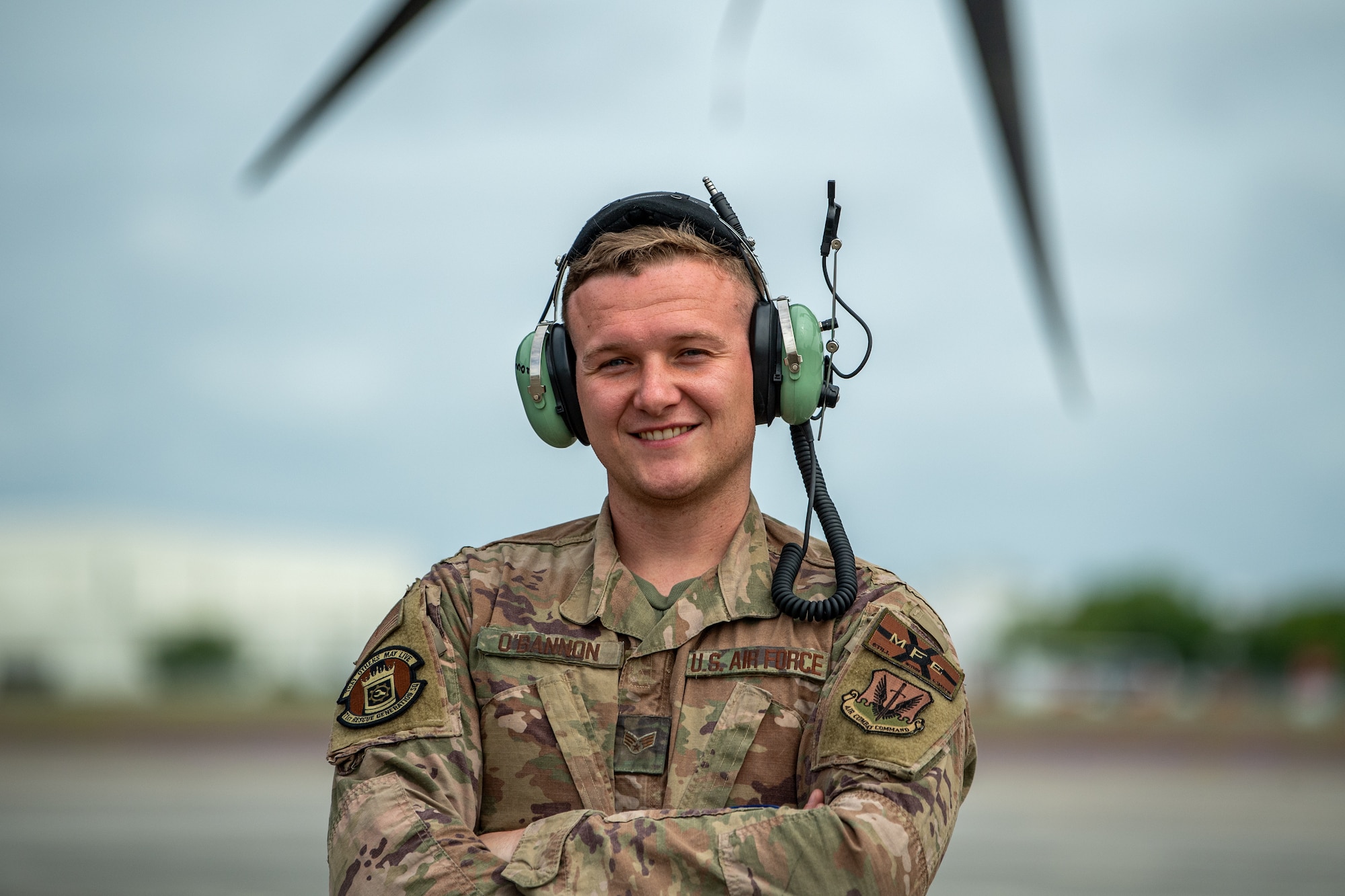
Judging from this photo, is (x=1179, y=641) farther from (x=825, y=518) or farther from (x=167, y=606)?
(x=825, y=518)

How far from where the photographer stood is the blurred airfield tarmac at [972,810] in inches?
523

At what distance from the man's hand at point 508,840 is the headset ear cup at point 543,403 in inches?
37.8

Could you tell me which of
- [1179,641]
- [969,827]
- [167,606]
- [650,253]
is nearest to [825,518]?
[650,253]

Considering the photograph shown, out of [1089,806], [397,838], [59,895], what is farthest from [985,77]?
[1089,806]

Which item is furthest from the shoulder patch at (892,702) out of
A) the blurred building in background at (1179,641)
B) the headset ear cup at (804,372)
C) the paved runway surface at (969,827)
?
the blurred building in background at (1179,641)

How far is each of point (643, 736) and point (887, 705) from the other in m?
0.56

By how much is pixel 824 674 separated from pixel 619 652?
49 centimetres

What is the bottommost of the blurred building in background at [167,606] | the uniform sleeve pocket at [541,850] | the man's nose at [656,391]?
the uniform sleeve pocket at [541,850]

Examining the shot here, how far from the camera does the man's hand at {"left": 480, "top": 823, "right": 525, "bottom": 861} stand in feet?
9.04

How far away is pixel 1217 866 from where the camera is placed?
1426 cm

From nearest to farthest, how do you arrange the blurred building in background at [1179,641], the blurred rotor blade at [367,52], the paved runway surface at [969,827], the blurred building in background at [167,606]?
1. the blurred rotor blade at [367,52]
2. the paved runway surface at [969,827]
3. the blurred building in background at [167,606]
4. the blurred building in background at [1179,641]

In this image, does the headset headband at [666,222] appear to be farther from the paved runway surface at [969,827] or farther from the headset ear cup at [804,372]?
the paved runway surface at [969,827]

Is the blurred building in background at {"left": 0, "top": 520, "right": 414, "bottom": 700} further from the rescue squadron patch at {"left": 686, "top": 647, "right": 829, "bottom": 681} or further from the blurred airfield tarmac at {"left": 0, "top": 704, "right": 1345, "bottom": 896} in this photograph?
the rescue squadron patch at {"left": 686, "top": 647, "right": 829, "bottom": 681}

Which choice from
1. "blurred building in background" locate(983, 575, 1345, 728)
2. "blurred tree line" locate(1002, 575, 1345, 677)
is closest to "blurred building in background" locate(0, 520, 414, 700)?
"blurred building in background" locate(983, 575, 1345, 728)
